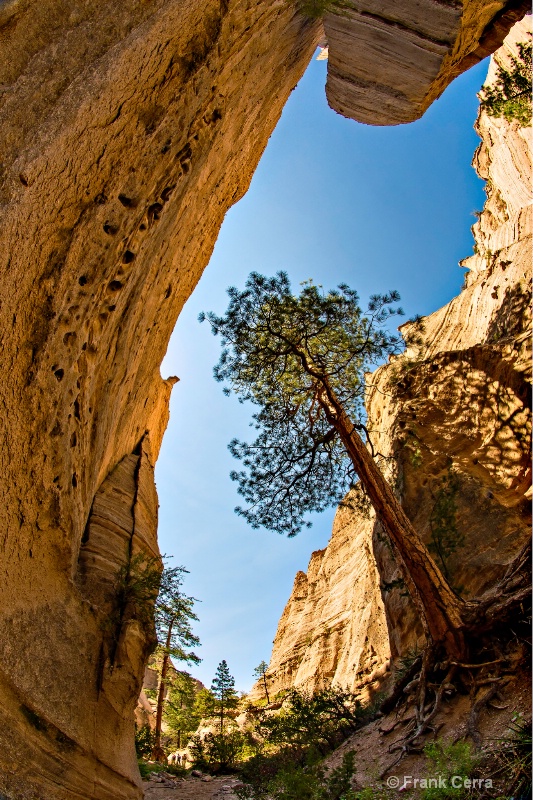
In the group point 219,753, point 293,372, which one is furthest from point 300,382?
point 219,753

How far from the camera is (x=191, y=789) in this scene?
42.4 ft

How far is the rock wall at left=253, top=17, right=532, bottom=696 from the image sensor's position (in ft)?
41.7

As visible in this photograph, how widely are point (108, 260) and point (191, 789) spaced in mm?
12670

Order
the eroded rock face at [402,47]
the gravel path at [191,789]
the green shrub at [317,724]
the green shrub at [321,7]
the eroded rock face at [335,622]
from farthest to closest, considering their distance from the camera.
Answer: the eroded rock face at [335,622], the gravel path at [191,789], the green shrub at [317,724], the eroded rock face at [402,47], the green shrub at [321,7]

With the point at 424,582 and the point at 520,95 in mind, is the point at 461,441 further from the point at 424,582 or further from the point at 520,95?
the point at 520,95

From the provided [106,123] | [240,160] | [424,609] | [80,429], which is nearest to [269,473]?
[424,609]

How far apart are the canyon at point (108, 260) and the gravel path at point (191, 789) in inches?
200

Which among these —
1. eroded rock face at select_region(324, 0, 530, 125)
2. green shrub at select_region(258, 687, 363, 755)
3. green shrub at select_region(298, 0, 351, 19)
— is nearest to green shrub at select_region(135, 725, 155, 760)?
green shrub at select_region(258, 687, 363, 755)

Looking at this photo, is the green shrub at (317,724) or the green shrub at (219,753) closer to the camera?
the green shrub at (317,724)

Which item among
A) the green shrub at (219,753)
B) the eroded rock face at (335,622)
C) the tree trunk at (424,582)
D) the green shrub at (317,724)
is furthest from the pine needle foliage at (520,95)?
the green shrub at (219,753)

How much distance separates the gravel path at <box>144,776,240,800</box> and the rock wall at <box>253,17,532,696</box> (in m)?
5.11

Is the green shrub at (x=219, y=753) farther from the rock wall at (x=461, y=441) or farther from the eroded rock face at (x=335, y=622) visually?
the rock wall at (x=461, y=441)

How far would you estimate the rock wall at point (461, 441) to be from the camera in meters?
12.7

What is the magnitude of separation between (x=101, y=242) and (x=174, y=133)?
7.56ft
